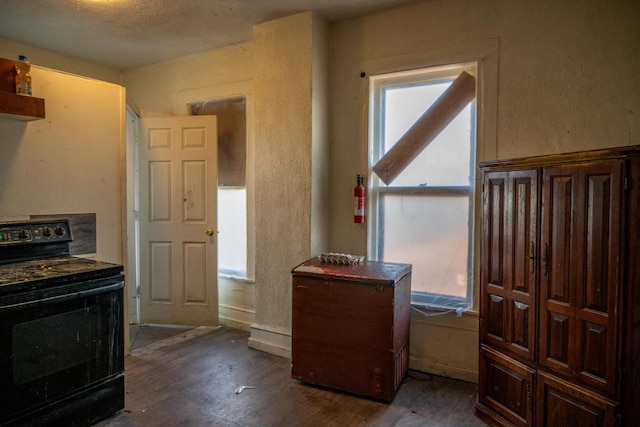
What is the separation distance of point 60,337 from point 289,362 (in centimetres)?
164

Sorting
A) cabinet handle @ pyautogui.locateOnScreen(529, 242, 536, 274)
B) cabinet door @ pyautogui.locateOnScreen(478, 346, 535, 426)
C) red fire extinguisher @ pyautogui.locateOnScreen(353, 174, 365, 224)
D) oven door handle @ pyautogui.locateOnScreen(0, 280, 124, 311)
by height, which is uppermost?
red fire extinguisher @ pyautogui.locateOnScreen(353, 174, 365, 224)

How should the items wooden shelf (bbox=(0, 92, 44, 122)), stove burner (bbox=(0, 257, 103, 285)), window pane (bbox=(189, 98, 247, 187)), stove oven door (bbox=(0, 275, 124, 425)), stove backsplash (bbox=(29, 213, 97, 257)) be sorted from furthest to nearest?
window pane (bbox=(189, 98, 247, 187))
stove backsplash (bbox=(29, 213, 97, 257))
wooden shelf (bbox=(0, 92, 44, 122))
stove burner (bbox=(0, 257, 103, 285))
stove oven door (bbox=(0, 275, 124, 425))

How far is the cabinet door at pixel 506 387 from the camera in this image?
2107 millimetres

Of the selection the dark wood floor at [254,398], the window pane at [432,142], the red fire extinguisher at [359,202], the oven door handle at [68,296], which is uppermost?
the window pane at [432,142]

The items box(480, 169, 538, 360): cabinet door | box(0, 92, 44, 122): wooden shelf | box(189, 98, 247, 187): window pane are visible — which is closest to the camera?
box(480, 169, 538, 360): cabinet door

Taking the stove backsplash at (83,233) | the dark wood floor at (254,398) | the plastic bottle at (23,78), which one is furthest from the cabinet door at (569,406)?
the plastic bottle at (23,78)

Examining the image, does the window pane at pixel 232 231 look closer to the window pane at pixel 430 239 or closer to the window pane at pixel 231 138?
the window pane at pixel 231 138

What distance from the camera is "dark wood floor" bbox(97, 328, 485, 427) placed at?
2.36 m

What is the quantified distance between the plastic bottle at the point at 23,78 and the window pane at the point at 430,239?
2457mm

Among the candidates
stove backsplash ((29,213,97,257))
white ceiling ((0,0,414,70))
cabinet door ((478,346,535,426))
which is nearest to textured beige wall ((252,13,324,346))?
white ceiling ((0,0,414,70))

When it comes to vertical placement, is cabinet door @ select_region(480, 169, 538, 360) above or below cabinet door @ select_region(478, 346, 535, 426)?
above

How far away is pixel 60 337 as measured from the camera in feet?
6.78

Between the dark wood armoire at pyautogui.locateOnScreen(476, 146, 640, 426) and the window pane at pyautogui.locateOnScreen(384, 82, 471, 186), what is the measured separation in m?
0.58

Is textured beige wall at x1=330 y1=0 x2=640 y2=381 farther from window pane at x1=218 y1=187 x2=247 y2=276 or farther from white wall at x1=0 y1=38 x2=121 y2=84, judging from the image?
white wall at x1=0 y1=38 x2=121 y2=84
